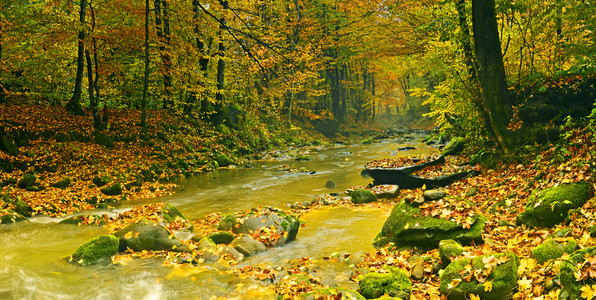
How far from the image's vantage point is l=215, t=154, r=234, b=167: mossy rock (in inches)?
731

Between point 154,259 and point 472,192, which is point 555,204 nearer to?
point 472,192

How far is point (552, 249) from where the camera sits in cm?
409

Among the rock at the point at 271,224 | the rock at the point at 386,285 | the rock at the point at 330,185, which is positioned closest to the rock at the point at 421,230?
the rock at the point at 386,285

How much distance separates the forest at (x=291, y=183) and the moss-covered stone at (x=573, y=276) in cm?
2

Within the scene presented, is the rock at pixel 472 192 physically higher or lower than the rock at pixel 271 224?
higher

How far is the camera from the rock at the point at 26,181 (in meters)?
10.1

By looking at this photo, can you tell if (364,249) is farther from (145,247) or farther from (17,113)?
(17,113)

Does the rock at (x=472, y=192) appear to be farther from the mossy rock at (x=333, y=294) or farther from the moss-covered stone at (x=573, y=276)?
the mossy rock at (x=333, y=294)

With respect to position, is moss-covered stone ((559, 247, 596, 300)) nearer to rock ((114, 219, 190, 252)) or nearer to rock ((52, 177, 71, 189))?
rock ((114, 219, 190, 252))

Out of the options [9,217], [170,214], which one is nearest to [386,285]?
[170,214]

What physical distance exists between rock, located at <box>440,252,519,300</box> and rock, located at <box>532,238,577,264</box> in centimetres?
26

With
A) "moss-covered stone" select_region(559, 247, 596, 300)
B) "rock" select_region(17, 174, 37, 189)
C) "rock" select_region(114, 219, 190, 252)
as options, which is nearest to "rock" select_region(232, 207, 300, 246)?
"rock" select_region(114, 219, 190, 252)

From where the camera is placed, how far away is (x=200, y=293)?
15.9ft

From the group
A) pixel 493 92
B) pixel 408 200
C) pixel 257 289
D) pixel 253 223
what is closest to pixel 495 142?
pixel 493 92
